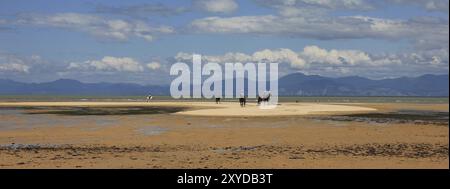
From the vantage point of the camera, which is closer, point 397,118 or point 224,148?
point 224,148

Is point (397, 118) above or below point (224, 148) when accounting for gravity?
below

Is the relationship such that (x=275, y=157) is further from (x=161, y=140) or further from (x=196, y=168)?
(x=161, y=140)

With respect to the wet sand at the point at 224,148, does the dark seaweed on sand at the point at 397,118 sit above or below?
below

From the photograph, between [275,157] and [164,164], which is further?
[275,157]

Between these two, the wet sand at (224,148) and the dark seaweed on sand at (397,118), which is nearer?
the wet sand at (224,148)

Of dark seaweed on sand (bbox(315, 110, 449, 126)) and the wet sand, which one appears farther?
dark seaweed on sand (bbox(315, 110, 449, 126))

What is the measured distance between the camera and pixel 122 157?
19.8 metres

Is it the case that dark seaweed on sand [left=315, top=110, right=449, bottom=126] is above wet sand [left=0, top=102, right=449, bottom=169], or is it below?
below

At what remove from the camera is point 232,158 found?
19.3 m

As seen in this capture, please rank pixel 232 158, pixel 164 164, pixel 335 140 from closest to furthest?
pixel 164 164 → pixel 232 158 → pixel 335 140
